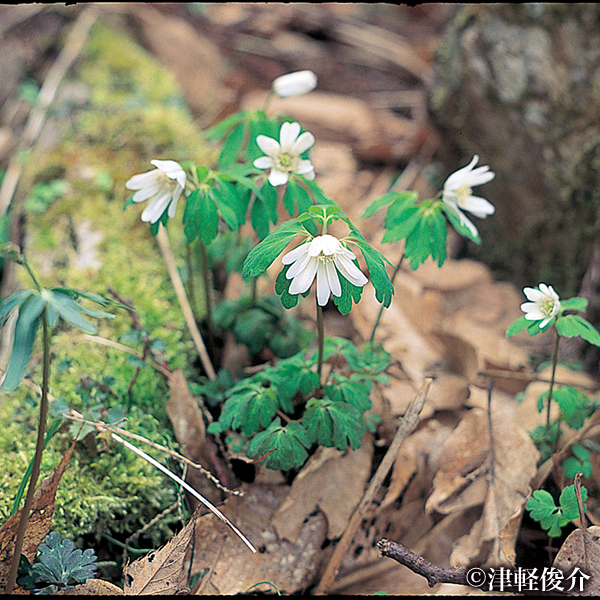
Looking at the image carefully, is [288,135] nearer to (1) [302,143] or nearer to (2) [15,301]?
(1) [302,143]

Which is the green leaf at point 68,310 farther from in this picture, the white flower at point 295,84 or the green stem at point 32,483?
the white flower at point 295,84

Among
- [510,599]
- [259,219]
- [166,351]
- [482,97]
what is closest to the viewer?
[510,599]

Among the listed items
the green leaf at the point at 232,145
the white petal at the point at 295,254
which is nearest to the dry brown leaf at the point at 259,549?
the white petal at the point at 295,254

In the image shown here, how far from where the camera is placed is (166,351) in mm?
2152

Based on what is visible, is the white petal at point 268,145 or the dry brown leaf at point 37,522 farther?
the white petal at point 268,145

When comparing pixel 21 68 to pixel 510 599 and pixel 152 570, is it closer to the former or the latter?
pixel 152 570

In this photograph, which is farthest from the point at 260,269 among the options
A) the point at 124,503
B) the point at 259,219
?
the point at 124,503

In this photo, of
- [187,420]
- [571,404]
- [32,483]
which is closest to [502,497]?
[571,404]

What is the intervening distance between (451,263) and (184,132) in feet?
6.04

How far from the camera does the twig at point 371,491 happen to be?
68.2 inches

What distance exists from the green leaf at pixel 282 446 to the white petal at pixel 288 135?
92 centimetres

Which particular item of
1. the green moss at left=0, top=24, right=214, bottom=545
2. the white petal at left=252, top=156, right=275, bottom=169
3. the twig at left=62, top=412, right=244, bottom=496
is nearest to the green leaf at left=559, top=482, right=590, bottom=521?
the twig at left=62, top=412, right=244, bottom=496

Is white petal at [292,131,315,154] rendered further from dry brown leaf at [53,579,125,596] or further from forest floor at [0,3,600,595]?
dry brown leaf at [53,579,125,596]

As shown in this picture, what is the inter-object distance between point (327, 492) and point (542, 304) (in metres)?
0.99
